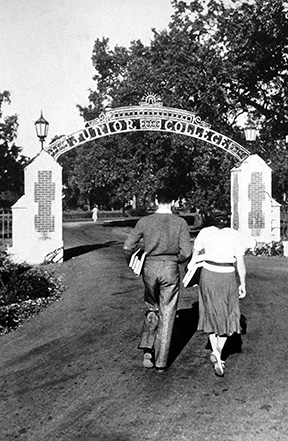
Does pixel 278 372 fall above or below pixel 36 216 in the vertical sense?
below

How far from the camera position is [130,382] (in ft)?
17.5

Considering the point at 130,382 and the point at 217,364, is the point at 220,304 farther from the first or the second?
the point at 130,382

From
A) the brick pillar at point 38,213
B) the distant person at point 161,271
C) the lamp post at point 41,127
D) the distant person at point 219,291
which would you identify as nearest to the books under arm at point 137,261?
the distant person at point 161,271

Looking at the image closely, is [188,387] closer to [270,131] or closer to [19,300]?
[19,300]

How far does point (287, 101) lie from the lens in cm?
2380

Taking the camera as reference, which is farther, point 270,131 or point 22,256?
point 270,131

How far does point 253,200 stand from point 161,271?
11.9m

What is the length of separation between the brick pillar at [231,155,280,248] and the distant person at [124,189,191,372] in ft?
37.8

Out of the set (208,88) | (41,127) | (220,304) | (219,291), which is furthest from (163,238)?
(208,88)

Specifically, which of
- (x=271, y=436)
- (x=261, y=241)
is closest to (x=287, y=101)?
(x=261, y=241)

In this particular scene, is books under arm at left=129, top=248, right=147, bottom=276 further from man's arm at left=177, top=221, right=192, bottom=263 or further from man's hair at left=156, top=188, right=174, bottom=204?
man's hair at left=156, top=188, right=174, bottom=204

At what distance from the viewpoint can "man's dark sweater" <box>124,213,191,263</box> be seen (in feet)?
18.2

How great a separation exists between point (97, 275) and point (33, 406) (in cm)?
761

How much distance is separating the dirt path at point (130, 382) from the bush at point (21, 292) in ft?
1.30
